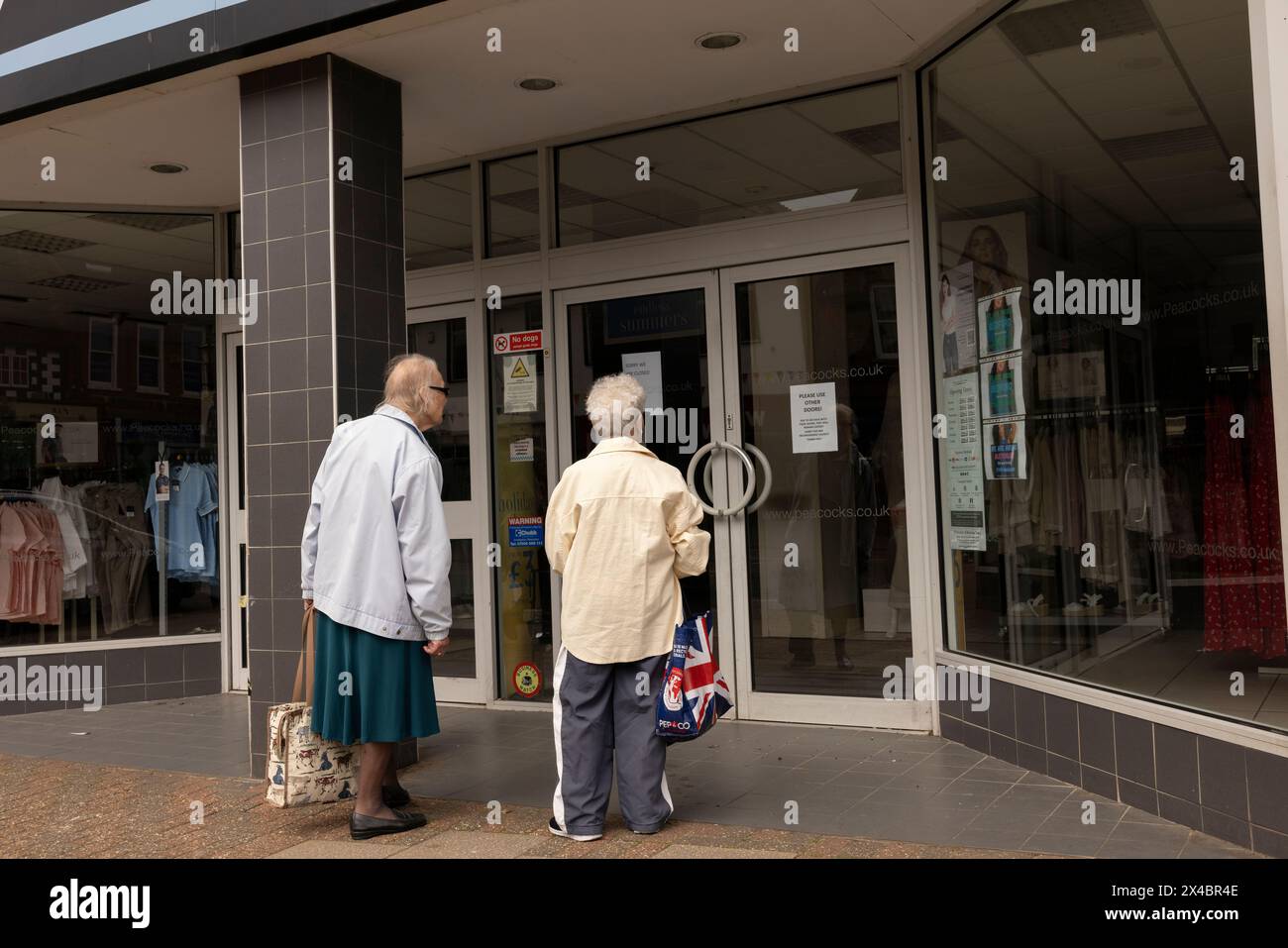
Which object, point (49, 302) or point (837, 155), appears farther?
point (49, 302)

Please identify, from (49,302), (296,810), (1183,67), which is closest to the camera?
(296,810)

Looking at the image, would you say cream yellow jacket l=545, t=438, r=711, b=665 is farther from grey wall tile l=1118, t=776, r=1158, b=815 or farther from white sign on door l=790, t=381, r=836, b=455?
white sign on door l=790, t=381, r=836, b=455

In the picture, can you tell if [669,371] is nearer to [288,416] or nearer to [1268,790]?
Result: [288,416]

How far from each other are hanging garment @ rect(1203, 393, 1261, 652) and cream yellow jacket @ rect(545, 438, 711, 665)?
263 centimetres

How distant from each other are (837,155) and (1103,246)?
1.66 m

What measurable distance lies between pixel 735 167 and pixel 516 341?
167cm

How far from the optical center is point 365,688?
13.8ft

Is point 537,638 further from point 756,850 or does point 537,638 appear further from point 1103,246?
point 1103,246

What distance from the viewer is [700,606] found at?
638 cm

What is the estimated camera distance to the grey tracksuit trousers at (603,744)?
4.12 metres

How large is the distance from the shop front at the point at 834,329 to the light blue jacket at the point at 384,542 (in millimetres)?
1012

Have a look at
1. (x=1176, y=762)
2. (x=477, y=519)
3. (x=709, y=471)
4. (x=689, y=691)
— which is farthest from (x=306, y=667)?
(x=1176, y=762)

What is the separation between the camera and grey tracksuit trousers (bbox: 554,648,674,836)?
13.5 feet
